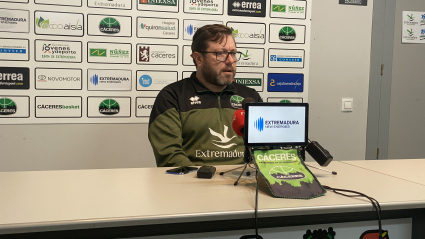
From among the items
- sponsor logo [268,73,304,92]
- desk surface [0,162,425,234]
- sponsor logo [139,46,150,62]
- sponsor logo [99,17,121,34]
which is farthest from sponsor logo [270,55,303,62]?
desk surface [0,162,425,234]

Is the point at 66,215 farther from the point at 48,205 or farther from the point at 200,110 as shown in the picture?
the point at 200,110

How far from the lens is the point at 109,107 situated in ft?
8.50

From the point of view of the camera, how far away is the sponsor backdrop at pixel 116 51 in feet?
7.98

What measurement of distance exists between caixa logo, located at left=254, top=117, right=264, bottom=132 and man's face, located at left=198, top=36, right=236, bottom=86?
81 cm

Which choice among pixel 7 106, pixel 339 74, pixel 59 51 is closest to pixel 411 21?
pixel 339 74

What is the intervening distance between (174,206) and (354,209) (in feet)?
1.75

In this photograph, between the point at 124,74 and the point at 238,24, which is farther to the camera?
the point at 238,24

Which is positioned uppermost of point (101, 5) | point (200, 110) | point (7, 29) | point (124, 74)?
point (101, 5)

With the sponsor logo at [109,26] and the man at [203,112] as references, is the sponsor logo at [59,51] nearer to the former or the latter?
the sponsor logo at [109,26]

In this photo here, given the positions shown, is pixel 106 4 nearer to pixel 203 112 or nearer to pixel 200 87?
pixel 200 87

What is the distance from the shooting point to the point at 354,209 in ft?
3.53

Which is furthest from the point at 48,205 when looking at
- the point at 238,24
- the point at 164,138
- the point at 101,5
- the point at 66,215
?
the point at 238,24

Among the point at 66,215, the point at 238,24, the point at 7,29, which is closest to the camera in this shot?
the point at 66,215

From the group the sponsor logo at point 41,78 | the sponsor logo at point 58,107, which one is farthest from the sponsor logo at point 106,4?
the sponsor logo at point 58,107
